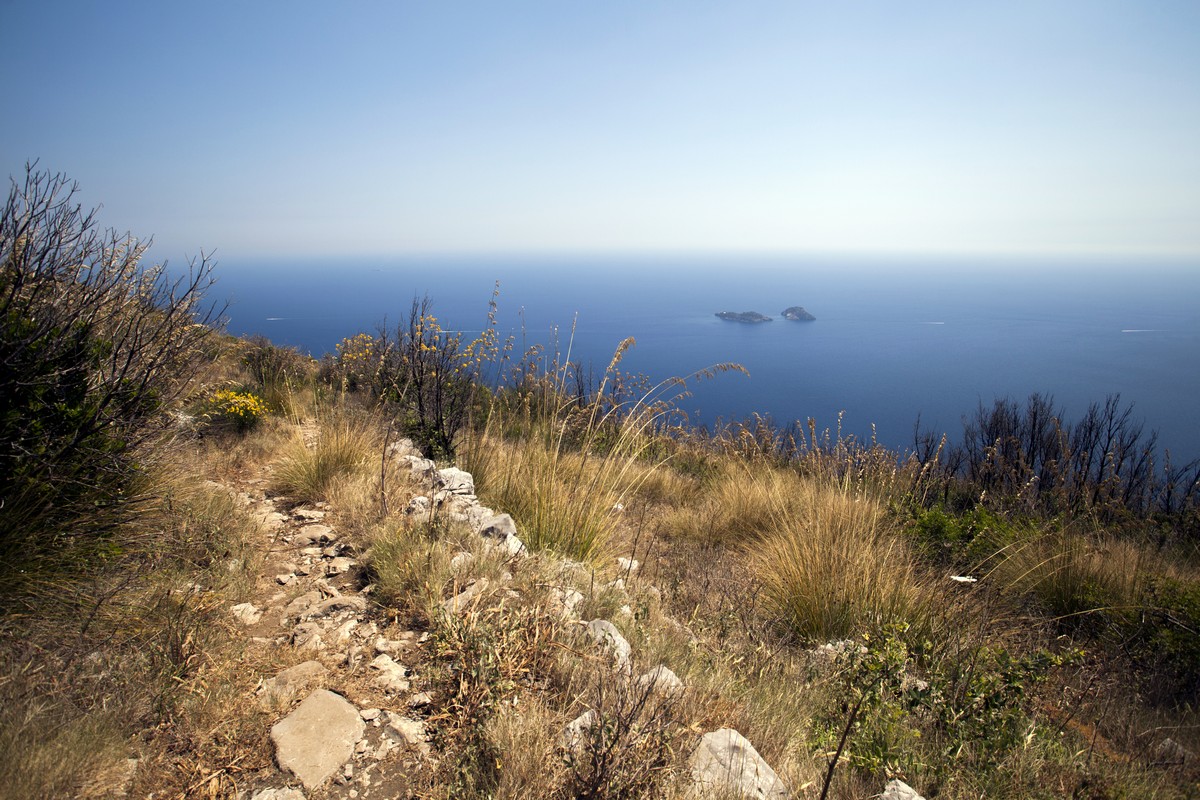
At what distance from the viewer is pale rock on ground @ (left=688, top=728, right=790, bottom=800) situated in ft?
5.35

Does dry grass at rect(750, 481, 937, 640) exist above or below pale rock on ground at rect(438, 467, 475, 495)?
below

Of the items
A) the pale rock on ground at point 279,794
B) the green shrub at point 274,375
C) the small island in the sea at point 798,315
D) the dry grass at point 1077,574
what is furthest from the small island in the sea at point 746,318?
the pale rock on ground at point 279,794

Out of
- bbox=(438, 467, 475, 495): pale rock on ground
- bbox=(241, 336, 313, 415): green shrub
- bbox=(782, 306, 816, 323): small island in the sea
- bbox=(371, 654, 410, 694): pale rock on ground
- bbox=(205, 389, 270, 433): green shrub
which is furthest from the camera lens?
bbox=(782, 306, 816, 323): small island in the sea

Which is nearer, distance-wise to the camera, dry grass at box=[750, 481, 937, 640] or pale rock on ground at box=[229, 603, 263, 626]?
pale rock on ground at box=[229, 603, 263, 626]

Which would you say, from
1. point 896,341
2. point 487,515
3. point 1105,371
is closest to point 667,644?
point 487,515

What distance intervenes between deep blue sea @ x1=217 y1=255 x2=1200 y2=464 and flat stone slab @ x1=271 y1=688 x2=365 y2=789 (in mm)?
12683

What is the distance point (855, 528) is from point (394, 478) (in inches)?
134

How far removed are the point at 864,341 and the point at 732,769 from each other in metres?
103

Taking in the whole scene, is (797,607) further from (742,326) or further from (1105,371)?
(742,326)

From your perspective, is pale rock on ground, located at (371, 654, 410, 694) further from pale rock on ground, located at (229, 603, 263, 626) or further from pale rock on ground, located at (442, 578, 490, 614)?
pale rock on ground, located at (229, 603, 263, 626)

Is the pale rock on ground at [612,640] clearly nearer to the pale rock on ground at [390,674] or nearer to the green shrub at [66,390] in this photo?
the pale rock on ground at [390,674]

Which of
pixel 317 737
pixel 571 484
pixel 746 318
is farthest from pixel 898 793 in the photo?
pixel 746 318

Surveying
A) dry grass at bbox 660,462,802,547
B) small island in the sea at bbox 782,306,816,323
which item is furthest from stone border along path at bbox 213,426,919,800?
small island in the sea at bbox 782,306,816,323

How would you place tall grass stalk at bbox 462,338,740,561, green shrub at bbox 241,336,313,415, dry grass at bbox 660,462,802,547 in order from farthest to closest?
green shrub at bbox 241,336,313,415 → dry grass at bbox 660,462,802,547 → tall grass stalk at bbox 462,338,740,561
